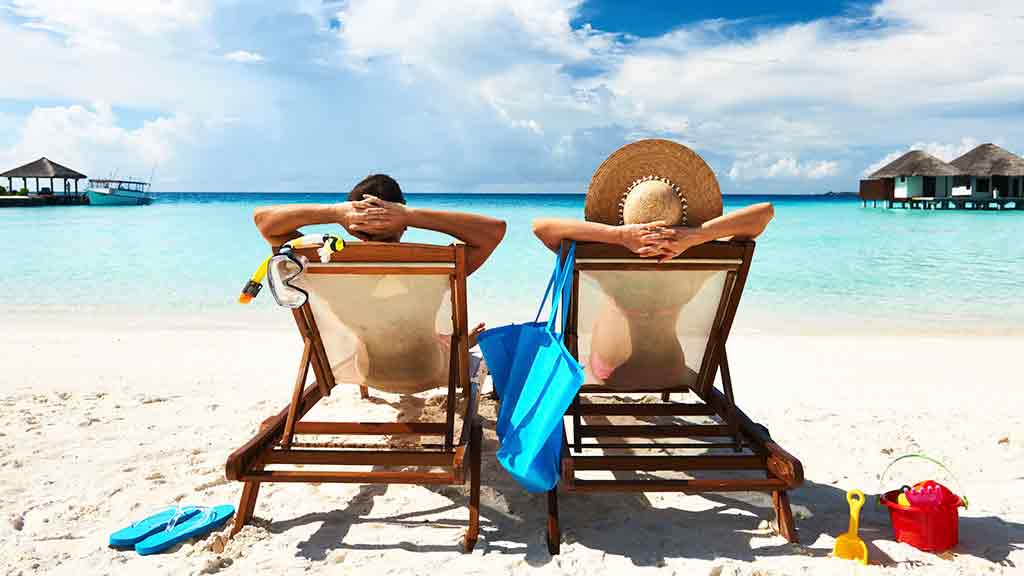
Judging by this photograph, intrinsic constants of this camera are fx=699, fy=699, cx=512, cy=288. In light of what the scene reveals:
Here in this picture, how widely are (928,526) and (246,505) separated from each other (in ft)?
7.67

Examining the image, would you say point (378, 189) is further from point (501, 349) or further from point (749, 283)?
point (749, 283)

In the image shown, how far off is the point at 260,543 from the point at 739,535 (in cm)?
167

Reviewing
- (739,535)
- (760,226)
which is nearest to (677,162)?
(760,226)

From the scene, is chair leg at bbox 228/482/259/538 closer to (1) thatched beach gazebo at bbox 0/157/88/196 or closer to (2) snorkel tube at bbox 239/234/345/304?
(2) snorkel tube at bbox 239/234/345/304

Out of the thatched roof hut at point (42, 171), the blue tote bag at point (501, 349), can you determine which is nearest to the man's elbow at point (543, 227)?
the blue tote bag at point (501, 349)

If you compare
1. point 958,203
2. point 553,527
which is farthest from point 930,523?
point 958,203

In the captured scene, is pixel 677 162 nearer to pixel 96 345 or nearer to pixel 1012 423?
pixel 1012 423

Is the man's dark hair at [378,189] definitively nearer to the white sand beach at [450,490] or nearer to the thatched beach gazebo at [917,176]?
the white sand beach at [450,490]

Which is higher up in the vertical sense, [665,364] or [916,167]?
[916,167]

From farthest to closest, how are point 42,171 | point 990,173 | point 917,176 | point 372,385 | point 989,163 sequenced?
point 42,171 < point 917,176 < point 989,163 < point 990,173 < point 372,385

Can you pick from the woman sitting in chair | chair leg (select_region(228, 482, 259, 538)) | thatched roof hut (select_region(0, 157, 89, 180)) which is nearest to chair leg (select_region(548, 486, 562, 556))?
the woman sitting in chair

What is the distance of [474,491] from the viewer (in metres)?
2.46

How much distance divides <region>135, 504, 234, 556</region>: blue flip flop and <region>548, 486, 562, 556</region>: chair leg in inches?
46.5

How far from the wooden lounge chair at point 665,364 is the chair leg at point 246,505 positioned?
1056 mm
